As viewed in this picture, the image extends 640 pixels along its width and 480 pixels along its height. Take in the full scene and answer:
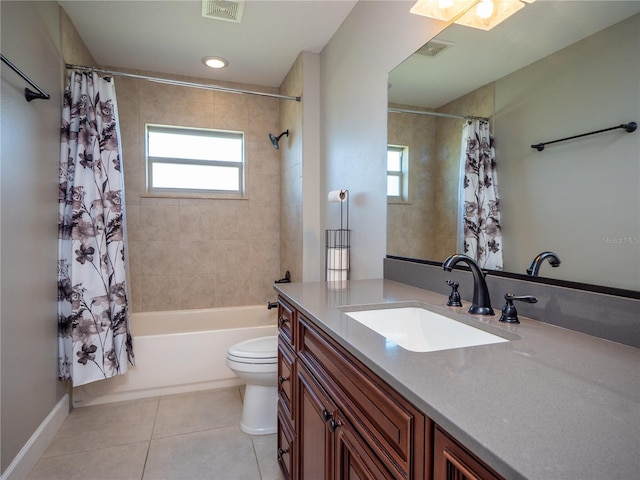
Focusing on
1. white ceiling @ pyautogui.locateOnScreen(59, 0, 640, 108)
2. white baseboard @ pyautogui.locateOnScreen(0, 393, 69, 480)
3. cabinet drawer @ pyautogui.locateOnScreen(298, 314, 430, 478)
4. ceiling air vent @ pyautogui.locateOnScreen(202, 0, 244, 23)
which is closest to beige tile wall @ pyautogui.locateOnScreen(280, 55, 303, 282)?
white ceiling @ pyautogui.locateOnScreen(59, 0, 640, 108)

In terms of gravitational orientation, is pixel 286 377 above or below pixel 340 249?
below

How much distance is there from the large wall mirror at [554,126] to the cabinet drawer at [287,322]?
2.17 feet

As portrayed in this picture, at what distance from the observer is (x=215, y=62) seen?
9.50 feet

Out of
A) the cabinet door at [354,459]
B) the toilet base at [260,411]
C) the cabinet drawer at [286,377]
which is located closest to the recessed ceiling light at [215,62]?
the cabinet drawer at [286,377]

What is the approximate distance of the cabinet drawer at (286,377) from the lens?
140 centimetres

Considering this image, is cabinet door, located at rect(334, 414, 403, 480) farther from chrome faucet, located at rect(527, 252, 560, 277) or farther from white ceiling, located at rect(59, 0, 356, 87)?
white ceiling, located at rect(59, 0, 356, 87)

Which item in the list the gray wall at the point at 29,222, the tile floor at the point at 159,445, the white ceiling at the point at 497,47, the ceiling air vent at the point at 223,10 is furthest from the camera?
the ceiling air vent at the point at 223,10

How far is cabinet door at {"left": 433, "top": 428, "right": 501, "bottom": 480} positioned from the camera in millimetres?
479

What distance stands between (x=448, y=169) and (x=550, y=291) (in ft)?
2.32

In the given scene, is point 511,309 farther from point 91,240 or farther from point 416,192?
point 91,240

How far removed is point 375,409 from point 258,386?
4.86 ft

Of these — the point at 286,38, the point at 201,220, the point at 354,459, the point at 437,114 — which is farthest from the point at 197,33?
the point at 354,459

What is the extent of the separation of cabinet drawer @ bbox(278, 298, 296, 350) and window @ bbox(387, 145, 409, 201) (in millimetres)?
767

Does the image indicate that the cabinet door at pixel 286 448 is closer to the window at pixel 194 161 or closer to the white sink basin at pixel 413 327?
the white sink basin at pixel 413 327
